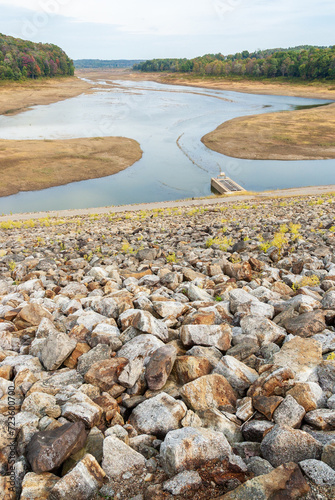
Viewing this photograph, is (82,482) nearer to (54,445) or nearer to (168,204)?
(54,445)

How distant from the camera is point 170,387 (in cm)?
432

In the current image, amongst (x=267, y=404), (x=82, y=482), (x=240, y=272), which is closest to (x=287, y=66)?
(x=240, y=272)

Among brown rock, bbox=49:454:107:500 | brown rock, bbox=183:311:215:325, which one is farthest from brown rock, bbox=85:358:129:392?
brown rock, bbox=183:311:215:325

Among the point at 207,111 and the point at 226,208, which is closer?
the point at 226,208

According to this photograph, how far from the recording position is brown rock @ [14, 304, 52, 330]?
6.07m

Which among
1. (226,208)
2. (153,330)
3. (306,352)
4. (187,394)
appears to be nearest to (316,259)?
(306,352)

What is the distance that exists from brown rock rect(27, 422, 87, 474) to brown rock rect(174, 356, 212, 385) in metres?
1.41

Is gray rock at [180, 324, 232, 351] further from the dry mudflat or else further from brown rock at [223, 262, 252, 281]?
the dry mudflat

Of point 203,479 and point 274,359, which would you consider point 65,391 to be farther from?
point 274,359

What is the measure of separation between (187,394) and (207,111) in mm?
76723

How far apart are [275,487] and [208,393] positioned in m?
1.37

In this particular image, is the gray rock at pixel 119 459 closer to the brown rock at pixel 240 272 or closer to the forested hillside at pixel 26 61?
the brown rock at pixel 240 272

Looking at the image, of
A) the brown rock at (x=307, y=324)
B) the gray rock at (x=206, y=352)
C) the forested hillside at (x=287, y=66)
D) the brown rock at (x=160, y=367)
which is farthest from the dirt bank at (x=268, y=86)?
the brown rock at (x=160, y=367)

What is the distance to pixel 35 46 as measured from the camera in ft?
465
